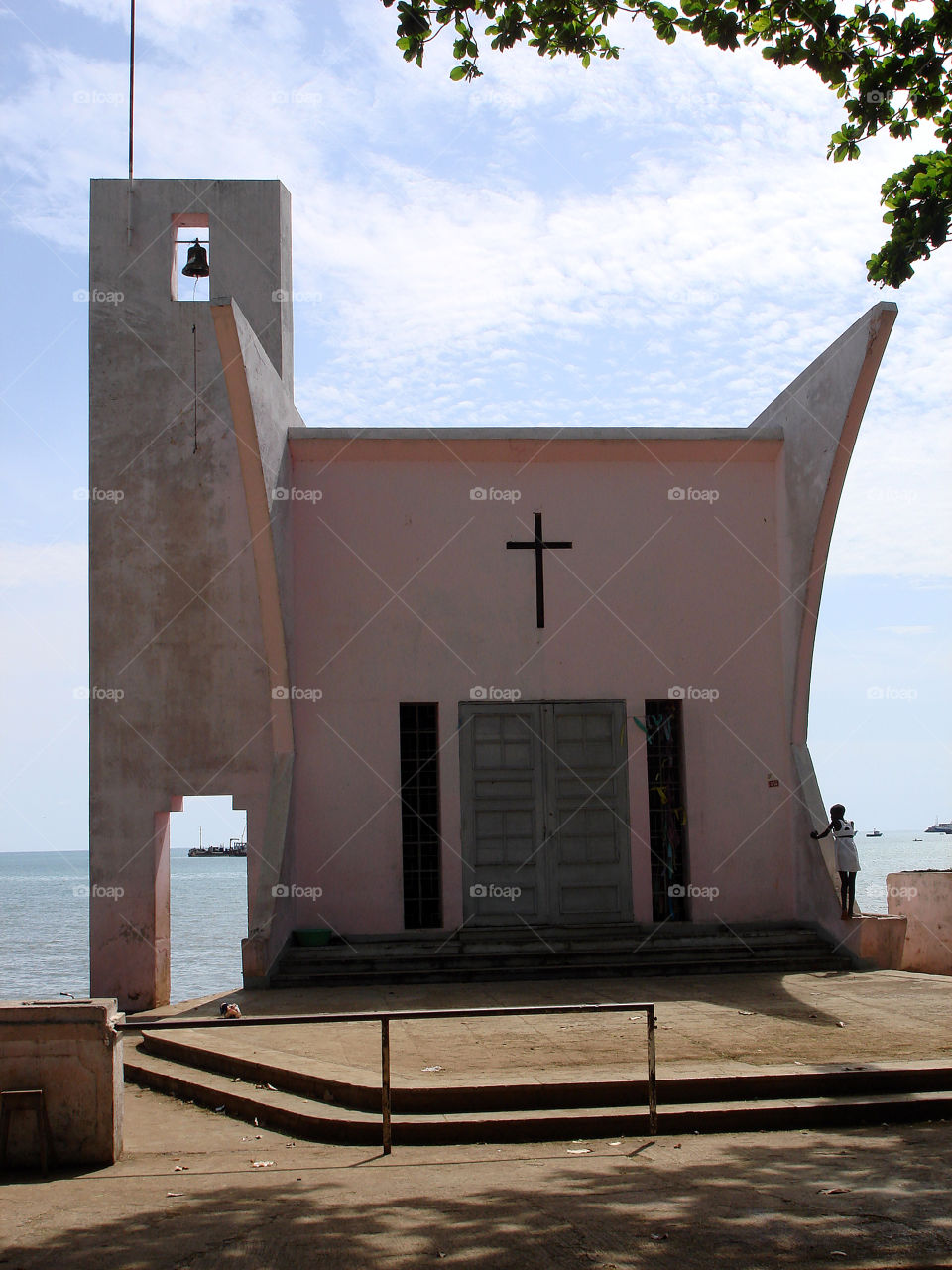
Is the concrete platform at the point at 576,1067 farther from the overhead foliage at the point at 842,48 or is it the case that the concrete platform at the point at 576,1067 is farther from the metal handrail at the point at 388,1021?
the overhead foliage at the point at 842,48

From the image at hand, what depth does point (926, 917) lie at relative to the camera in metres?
13.2

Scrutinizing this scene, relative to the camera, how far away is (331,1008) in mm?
10023

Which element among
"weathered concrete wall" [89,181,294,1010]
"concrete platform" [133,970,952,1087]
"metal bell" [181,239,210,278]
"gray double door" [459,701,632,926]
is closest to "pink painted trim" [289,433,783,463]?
"weathered concrete wall" [89,181,294,1010]

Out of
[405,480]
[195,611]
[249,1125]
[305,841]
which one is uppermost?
[405,480]

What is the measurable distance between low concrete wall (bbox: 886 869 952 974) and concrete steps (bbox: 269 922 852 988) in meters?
1.10

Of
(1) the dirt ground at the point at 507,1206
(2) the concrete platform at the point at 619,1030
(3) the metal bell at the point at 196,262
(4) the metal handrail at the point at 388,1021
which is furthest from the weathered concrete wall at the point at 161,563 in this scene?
(4) the metal handrail at the point at 388,1021

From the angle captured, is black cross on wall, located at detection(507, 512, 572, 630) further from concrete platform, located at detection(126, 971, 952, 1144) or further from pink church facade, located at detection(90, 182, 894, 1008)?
concrete platform, located at detection(126, 971, 952, 1144)

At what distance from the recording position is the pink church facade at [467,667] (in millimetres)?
13539

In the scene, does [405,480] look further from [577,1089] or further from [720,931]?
[577,1089]

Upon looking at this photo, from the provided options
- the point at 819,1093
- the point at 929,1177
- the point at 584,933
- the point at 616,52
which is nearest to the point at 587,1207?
the point at 929,1177

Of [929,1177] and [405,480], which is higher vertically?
[405,480]

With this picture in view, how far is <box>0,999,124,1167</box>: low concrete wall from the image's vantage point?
6.25 meters

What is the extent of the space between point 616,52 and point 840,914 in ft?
28.4

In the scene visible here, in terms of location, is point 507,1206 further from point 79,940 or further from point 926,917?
point 79,940
